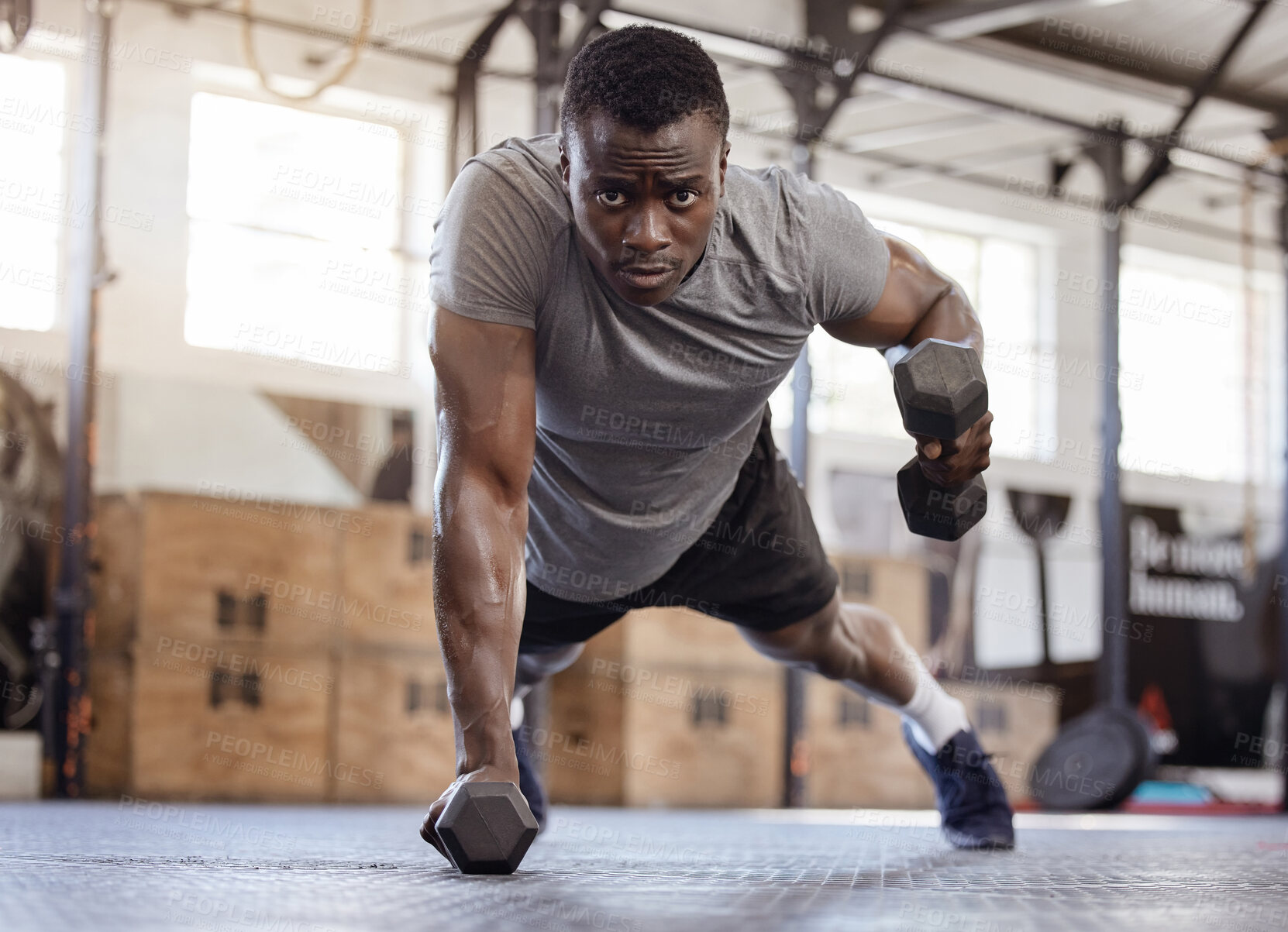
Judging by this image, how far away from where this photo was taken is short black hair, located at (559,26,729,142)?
49.7 inches

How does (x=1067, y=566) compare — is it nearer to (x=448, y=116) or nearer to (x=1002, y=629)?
(x=1002, y=629)

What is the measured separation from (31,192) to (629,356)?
4.47 meters

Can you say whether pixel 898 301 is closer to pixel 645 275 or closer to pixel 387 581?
pixel 645 275

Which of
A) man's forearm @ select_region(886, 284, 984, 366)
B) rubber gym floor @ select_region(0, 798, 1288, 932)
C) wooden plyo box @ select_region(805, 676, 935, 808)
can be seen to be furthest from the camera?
wooden plyo box @ select_region(805, 676, 935, 808)

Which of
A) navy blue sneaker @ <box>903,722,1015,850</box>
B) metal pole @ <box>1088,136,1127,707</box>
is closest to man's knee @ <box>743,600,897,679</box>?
navy blue sneaker @ <box>903,722,1015,850</box>

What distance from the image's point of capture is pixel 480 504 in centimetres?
138

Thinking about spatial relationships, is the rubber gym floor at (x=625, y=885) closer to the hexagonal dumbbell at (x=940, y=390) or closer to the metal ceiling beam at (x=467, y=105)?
the hexagonal dumbbell at (x=940, y=390)

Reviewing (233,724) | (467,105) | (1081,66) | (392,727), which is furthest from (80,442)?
(1081,66)

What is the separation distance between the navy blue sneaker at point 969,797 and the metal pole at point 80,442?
3285mm

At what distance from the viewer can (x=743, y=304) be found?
59.3 inches

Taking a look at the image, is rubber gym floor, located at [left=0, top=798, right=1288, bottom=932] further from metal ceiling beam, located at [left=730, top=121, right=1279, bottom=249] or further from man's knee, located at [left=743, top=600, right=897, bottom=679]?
metal ceiling beam, located at [left=730, top=121, right=1279, bottom=249]

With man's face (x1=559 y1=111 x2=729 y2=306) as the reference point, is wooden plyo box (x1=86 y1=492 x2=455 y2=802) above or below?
below

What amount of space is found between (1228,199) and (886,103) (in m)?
2.87

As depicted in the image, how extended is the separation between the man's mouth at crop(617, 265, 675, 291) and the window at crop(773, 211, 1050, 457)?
599 centimetres
